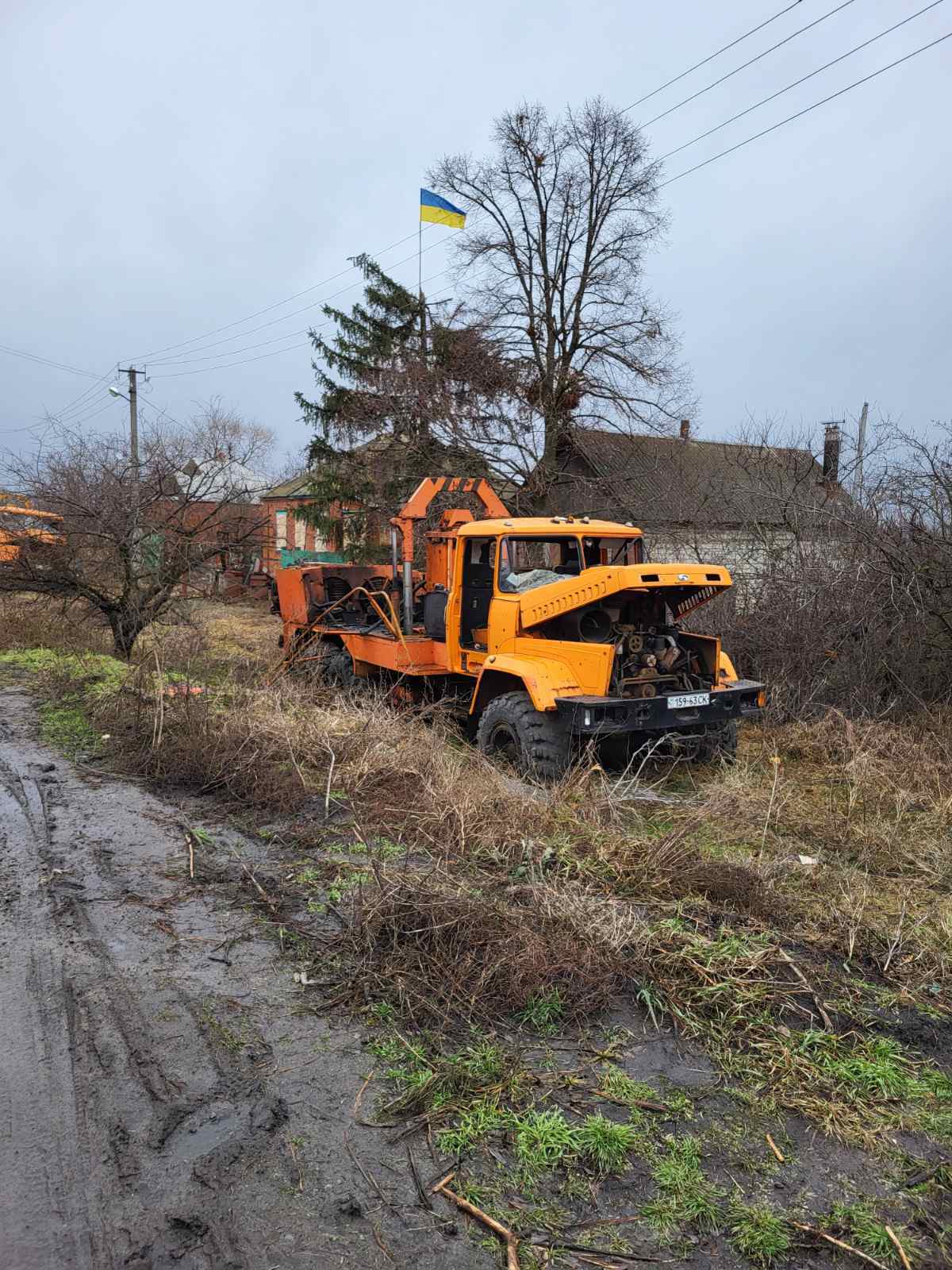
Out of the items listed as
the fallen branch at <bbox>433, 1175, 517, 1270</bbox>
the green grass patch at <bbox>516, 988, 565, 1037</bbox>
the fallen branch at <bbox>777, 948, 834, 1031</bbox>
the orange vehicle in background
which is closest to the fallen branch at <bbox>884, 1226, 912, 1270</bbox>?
the fallen branch at <bbox>433, 1175, 517, 1270</bbox>

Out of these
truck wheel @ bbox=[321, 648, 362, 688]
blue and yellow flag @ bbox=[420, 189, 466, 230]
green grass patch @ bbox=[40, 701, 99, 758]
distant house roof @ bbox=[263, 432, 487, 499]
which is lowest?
green grass patch @ bbox=[40, 701, 99, 758]

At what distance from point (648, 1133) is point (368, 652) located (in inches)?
293

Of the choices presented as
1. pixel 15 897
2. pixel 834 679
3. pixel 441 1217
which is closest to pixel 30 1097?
pixel 441 1217

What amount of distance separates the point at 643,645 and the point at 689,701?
25.1 inches

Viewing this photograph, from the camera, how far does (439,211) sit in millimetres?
20703

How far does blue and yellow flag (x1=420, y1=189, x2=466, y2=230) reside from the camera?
67.2 feet

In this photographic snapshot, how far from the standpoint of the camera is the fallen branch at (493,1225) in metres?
2.38

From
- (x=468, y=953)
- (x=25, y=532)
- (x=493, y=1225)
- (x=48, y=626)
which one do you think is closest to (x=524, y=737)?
(x=468, y=953)

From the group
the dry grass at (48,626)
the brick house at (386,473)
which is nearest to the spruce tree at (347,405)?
the brick house at (386,473)

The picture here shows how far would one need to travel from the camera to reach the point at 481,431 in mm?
19844

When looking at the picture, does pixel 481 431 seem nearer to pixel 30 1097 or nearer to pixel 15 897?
pixel 15 897

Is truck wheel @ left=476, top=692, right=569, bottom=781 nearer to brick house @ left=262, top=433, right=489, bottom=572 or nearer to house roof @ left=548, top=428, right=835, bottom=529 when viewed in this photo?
house roof @ left=548, top=428, right=835, bottom=529

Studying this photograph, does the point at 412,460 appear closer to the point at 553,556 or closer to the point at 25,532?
the point at 25,532

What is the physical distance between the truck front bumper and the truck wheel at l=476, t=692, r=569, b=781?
185 millimetres
